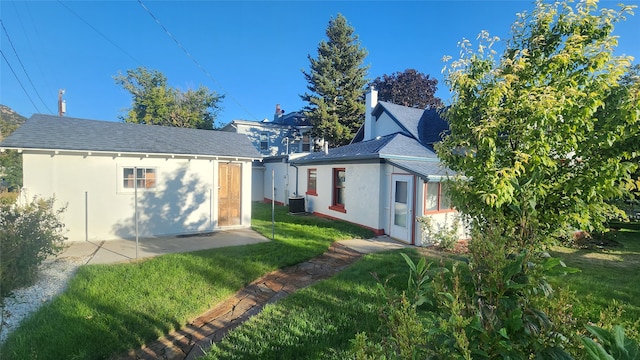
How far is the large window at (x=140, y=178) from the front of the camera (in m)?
9.41

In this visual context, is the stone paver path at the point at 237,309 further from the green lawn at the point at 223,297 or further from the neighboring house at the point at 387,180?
the neighboring house at the point at 387,180

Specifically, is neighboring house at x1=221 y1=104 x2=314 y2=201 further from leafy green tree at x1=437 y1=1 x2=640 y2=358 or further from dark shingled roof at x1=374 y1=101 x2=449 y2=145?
leafy green tree at x1=437 y1=1 x2=640 y2=358

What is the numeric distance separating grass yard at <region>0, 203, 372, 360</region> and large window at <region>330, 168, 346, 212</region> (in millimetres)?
4796

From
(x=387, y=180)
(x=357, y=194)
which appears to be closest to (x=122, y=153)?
(x=357, y=194)

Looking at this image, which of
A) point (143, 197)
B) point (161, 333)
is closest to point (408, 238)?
point (161, 333)

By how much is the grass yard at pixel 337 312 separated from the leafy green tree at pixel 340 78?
2257 cm

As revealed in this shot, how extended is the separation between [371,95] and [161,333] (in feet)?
51.6

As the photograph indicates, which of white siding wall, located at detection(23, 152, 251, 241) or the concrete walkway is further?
white siding wall, located at detection(23, 152, 251, 241)

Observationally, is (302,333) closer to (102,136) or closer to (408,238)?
(408,238)

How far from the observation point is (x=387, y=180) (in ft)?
33.7

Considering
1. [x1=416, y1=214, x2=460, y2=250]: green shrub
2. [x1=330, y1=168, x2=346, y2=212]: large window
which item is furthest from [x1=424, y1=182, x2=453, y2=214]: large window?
[x1=330, y1=168, x2=346, y2=212]: large window

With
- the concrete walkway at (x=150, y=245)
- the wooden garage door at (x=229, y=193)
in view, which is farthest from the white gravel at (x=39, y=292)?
the wooden garage door at (x=229, y=193)

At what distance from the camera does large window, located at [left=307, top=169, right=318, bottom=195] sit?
1467 cm

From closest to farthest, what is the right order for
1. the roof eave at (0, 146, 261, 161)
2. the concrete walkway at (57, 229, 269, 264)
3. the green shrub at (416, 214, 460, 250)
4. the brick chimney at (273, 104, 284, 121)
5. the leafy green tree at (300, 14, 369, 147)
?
1. the concrete walkway at (57, 229, 269, 264)
2. the roof eave at (0, 146, 261, 161)
3. the green shrub at (416, 214, 460, 250)
4. the leafy green tree at (300, 14, 369, 147)
5. the brick chimney at (273, 104, 284, 121)
